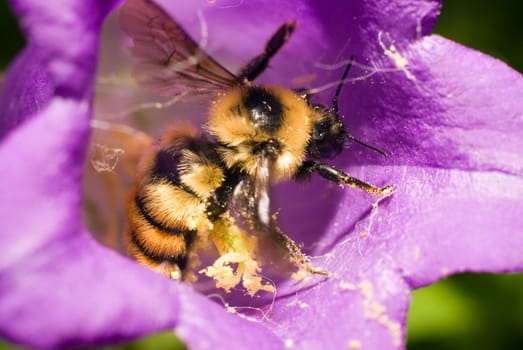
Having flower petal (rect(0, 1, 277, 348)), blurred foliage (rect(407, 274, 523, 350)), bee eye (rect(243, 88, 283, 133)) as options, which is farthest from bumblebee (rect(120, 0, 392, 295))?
blurred foliage (rect(407, 274, 523, 350))

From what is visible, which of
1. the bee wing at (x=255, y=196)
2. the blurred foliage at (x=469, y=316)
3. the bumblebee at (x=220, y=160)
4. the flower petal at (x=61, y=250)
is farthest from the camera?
the blurred foliage at (x=469, y=316)

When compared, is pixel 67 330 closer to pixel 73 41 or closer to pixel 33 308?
pixel 33 308

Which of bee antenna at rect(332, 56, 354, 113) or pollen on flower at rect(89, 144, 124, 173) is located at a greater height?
bee antenna at rect(332, 56, 354, 113)

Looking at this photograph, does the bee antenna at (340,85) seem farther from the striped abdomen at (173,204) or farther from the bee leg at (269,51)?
the striped abdomen at (173,204)

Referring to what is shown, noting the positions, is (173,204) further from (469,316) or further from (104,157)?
(469,316)

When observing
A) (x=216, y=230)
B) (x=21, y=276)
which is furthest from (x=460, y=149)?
(x=21, y=276)

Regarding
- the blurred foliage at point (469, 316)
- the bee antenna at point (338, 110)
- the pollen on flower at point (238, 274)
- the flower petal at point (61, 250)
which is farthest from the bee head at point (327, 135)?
the blurred foliage at point (469, 316)

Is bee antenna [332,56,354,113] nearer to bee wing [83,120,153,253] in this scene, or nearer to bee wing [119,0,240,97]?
bee wing [119,0,240,97]
